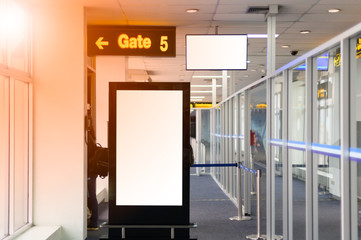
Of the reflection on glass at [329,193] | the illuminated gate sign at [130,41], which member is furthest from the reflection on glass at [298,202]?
the illuminated gate sign at [130,41]

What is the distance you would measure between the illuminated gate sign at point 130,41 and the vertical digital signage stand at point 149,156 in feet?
12.7

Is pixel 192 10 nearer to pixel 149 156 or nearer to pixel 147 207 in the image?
pixel 149 156

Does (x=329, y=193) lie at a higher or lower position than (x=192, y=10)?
lower

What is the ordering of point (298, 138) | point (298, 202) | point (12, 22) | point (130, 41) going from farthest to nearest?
point (298, 202)
point (130, 41)
point (298, 138)
point (12, 22)

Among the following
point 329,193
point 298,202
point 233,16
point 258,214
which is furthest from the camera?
point 298,202

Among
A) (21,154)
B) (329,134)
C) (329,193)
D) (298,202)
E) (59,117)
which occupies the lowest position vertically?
(298,202)

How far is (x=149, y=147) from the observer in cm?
313

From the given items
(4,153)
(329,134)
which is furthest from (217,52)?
(329,134)

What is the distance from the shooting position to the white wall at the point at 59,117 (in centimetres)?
617

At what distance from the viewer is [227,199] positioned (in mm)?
9938

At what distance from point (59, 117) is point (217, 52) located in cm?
258

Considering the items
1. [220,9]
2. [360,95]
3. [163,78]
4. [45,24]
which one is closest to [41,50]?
[45,24]

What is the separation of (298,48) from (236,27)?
2856mm

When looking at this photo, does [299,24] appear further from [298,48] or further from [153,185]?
[153,185]
